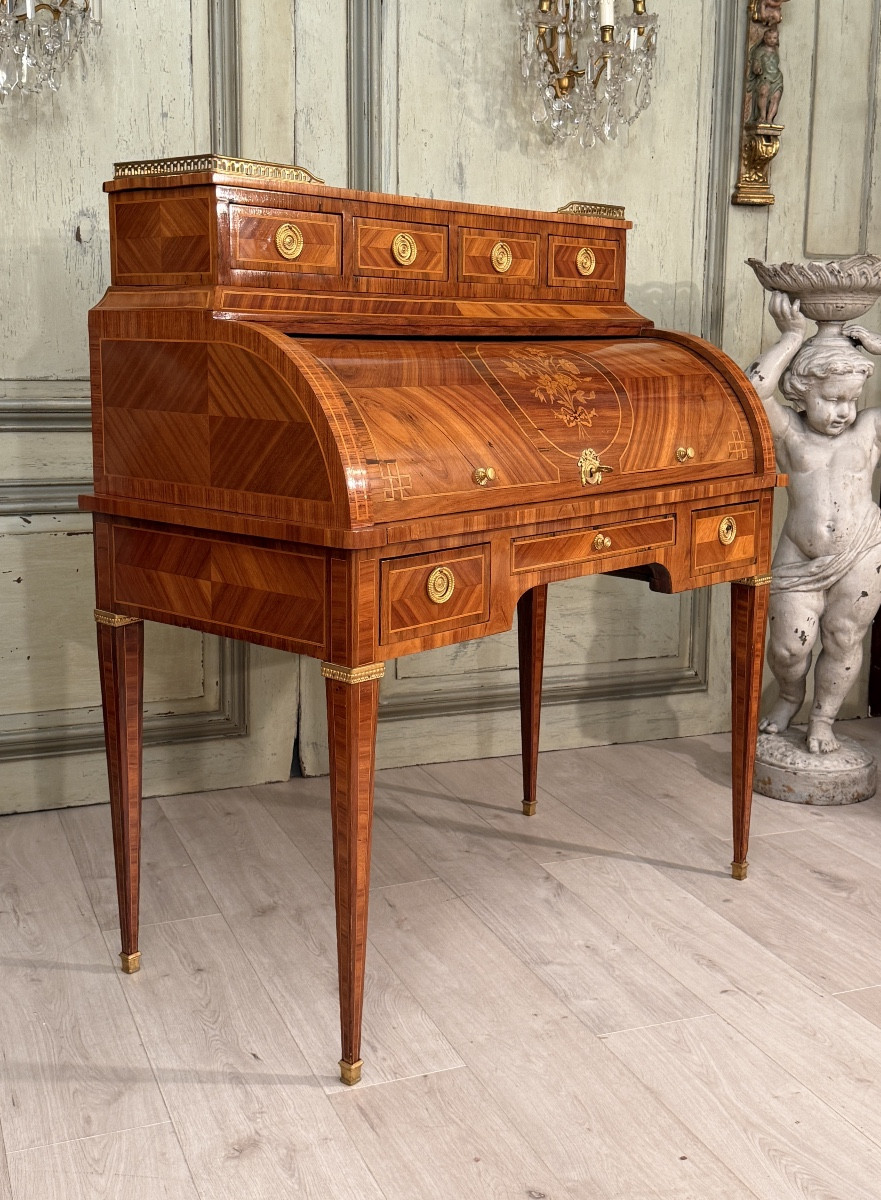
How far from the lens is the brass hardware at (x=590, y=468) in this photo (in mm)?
2309

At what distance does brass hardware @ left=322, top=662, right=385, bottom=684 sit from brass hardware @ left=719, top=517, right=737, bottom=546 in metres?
1.00

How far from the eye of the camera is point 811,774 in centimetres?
339

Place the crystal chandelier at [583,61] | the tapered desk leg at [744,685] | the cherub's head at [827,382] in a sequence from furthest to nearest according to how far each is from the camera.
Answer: the crystal chandelier at [583,61], the cherub's head at [827,382], the tapered desk leg at [744,685]

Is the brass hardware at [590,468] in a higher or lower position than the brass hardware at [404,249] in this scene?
lower


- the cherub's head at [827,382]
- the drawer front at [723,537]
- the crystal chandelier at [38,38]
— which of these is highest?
the crystal chandelier at [38,38]

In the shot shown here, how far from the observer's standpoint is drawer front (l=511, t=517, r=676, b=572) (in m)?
2.24

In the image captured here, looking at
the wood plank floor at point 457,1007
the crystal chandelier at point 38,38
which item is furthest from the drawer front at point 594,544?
the crystal chandelier at point 38,38

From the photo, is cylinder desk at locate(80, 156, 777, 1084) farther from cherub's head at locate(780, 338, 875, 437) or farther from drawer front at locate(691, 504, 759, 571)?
cherub's head at locate(780, 338, 875, 437)

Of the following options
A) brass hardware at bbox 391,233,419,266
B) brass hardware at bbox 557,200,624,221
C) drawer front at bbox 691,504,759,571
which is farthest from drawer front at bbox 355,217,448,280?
drawer front at bbox 691,504,759,571

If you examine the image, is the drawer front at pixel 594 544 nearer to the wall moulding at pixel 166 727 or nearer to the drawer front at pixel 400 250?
the drawer front at pixel 400 250

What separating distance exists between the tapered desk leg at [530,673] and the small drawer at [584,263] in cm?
78

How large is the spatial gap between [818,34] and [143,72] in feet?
6.49

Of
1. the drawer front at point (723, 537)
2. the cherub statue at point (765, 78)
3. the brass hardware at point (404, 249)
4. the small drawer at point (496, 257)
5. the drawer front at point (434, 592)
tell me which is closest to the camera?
the drawer front at point (434, 592)

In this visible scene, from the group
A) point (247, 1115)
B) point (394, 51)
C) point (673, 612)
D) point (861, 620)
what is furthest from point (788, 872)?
point (394, 51)
